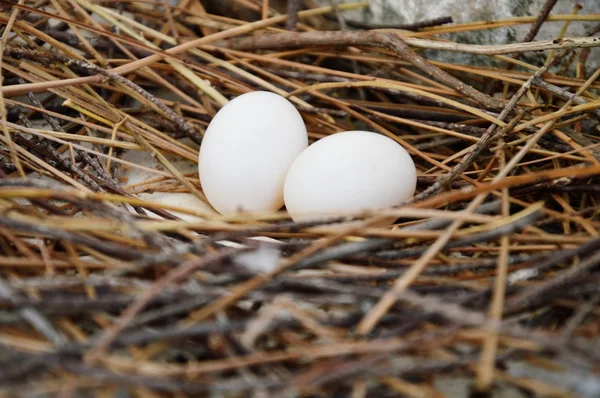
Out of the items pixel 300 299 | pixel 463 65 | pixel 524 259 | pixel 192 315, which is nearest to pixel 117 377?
pixel 192 315

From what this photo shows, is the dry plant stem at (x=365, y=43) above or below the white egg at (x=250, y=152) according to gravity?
above

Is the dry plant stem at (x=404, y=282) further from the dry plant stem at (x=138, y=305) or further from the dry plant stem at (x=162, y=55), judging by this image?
the dry plant stem at (x=162, y=55)

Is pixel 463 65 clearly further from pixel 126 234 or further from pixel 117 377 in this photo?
pixel 117 377

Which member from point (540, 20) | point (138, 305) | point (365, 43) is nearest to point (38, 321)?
point (138, 305)

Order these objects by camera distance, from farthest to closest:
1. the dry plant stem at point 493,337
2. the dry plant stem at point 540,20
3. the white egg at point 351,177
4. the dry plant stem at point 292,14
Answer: the dry plant stem at point 292,14, the dry plant stem at point 540,20, the white egg at point 351,177, the dry plant stem at point 493,337

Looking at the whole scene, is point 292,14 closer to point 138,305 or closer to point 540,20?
point 540,20

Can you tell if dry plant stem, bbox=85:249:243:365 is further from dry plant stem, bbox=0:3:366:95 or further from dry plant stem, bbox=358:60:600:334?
dry plant stem, bbox=0:3:366:95

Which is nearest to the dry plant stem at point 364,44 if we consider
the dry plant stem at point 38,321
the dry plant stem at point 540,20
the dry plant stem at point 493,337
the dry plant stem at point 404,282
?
the dry plant stem at point 540,20
